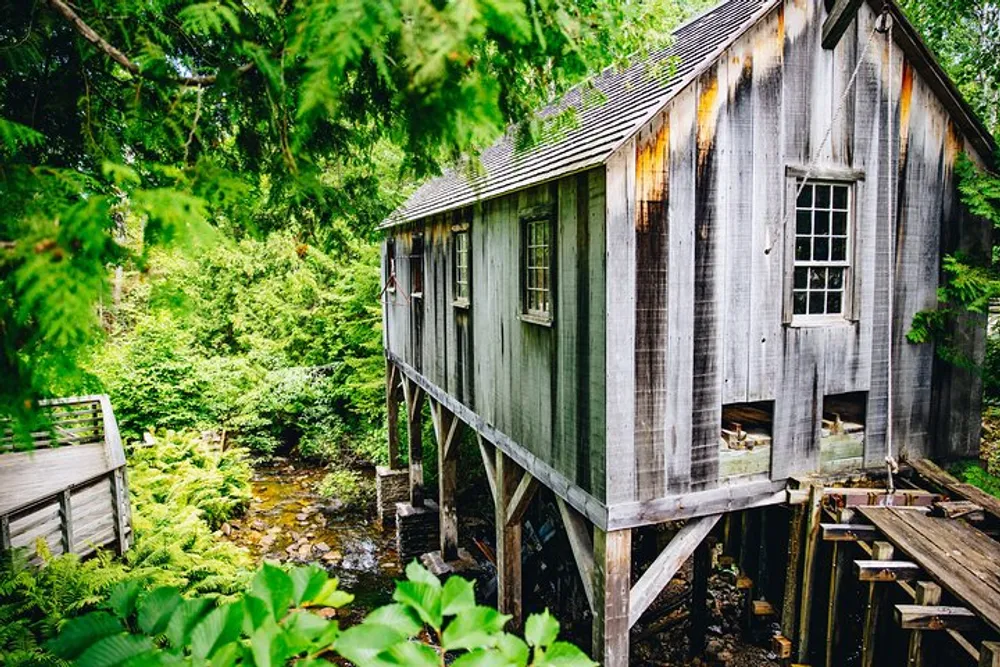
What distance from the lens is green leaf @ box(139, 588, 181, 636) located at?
1.51 meters

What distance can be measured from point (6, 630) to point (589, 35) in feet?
21.2

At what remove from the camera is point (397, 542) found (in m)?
12.8

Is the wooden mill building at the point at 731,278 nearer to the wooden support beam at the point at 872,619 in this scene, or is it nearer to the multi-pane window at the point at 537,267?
the multi-pane window at the point at 537,267

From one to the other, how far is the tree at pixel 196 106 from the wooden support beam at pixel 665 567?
4.26m

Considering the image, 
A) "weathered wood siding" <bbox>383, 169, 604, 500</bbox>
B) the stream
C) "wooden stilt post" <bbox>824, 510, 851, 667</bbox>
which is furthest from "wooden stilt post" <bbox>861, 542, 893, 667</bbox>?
the stream

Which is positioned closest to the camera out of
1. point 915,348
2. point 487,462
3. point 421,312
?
point 915,348

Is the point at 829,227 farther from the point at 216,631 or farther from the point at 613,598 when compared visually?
the point at 216,631

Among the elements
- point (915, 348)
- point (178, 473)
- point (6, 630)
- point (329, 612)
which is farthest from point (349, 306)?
point (915, 348)

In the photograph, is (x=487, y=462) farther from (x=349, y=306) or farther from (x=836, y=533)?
(x=349, y=306)

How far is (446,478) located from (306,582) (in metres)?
9.99

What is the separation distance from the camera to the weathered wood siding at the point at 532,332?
18.1 feet

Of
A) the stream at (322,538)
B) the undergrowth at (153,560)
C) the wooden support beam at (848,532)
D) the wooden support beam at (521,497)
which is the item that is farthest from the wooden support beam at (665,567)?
the stream at (322,538)

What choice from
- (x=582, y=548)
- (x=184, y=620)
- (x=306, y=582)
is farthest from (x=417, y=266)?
(x=184, y=620)

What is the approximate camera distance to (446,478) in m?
11.4
